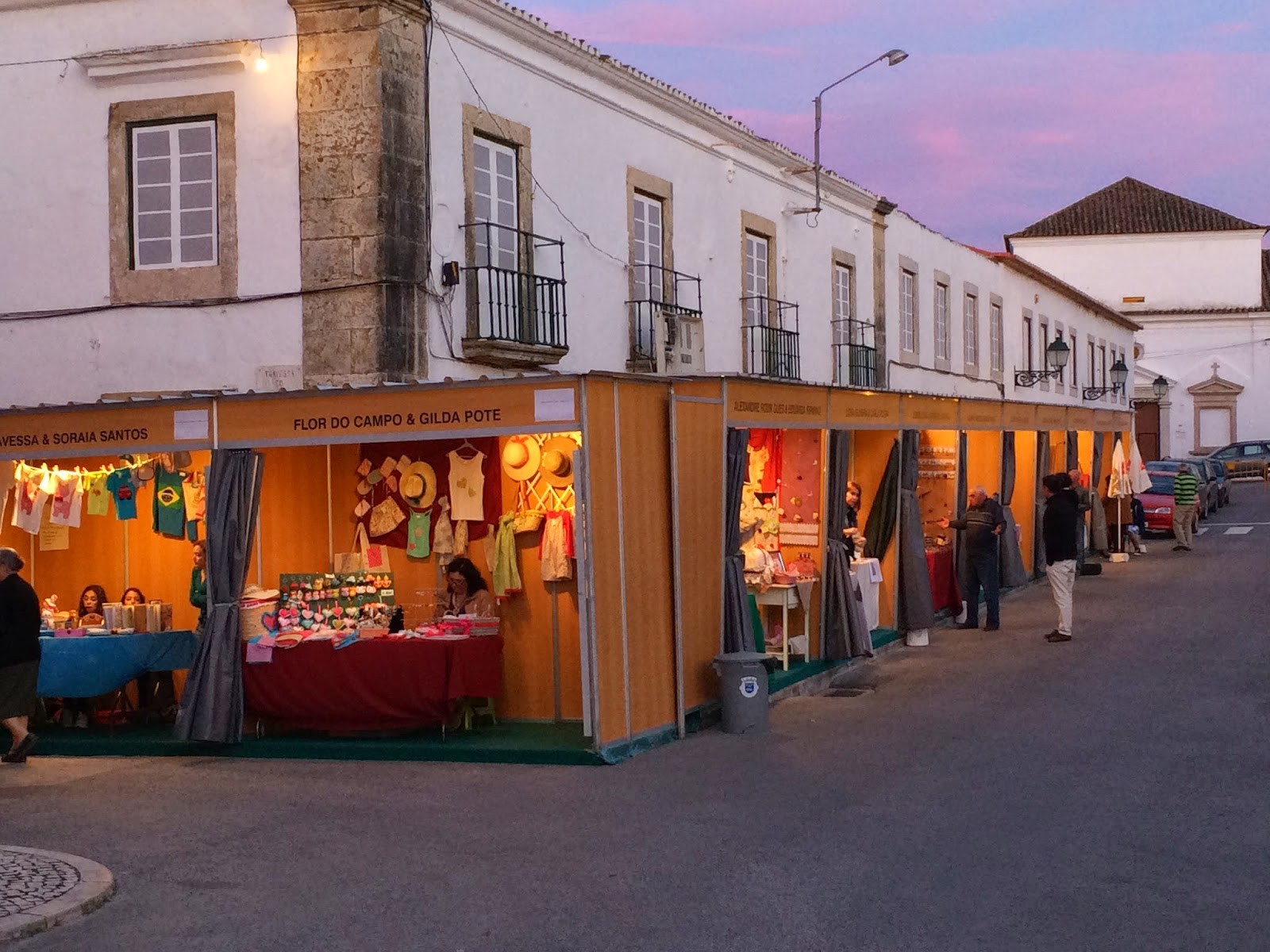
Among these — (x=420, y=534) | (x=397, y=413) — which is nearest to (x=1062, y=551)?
(x=420, y=534)

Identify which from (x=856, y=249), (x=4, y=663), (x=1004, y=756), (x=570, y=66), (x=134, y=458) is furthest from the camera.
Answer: (x=856, y=249)

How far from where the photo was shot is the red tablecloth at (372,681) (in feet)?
40.4

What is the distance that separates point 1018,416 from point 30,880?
18013mm

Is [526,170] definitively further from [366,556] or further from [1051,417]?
[1051,417]

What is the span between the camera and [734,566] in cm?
1360

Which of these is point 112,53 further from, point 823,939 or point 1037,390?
point 1037,390

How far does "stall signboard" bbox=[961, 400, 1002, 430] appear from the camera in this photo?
20.7 meters

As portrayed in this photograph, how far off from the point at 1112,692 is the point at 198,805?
7.97m

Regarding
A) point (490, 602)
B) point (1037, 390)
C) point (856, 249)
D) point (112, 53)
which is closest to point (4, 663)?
point (490, 602)

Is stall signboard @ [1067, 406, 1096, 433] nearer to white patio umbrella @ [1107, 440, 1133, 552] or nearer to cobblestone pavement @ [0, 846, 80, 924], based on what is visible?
white patio umbrella @ [1107, 440, 1133, 552]

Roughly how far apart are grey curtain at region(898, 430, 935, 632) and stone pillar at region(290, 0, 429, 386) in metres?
6.19

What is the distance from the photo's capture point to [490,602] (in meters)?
13.1

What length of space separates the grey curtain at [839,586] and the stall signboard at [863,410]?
9.4 inches

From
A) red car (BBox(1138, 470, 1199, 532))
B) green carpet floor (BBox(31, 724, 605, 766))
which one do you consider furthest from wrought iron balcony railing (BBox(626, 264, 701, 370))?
red car (BBox(1138, 470, 1199, 532))
